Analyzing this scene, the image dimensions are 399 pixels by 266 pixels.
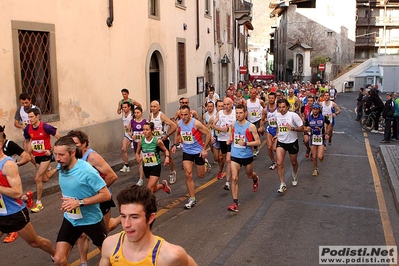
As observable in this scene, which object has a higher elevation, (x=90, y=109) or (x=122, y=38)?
(x=122, y=38)

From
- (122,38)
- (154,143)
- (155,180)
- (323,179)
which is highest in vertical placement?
(122,38)

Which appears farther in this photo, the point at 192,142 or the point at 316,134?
the point at 316,134

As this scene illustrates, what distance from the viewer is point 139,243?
2.95m

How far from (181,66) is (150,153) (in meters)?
12.8

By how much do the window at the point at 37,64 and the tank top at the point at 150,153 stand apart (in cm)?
386

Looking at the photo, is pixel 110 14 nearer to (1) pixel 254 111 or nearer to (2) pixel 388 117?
(1) pixel 254 111

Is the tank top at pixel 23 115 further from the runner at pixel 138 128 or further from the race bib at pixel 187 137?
the race bib at pixel 187 137

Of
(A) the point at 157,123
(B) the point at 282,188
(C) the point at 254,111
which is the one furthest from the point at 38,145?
(C) the point at 254,111

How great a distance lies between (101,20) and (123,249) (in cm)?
1115

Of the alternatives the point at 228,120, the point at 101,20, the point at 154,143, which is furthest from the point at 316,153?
the point at 101,20

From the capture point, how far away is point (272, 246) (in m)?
6.31

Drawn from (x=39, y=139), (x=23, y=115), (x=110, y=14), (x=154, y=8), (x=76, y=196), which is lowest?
(x=76, y=196)

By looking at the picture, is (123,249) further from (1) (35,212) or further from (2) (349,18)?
(2) (349,18)

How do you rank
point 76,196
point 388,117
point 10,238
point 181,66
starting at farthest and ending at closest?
point 181,66, point 388,117, point 10,238, point 76,196
